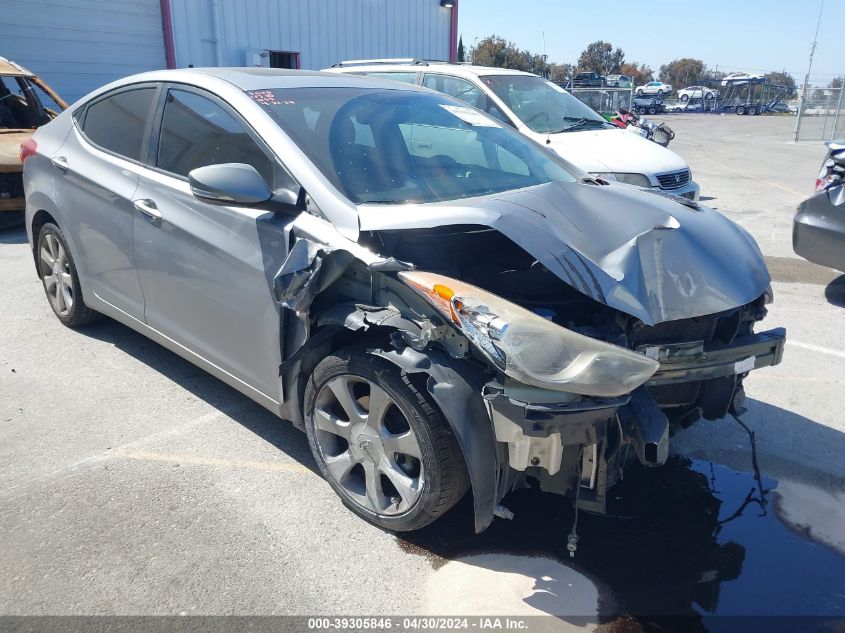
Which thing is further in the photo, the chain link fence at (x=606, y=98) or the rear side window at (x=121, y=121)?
the chain link fence at (x=606, y=98)

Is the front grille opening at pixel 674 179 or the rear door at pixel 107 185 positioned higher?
the rear door at pixel 107 185

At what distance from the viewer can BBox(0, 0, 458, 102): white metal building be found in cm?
1366

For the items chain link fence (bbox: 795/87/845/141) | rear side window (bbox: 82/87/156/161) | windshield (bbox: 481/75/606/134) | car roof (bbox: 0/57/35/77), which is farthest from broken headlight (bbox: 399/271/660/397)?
chain link fence (bbox: 795/87/845/141)

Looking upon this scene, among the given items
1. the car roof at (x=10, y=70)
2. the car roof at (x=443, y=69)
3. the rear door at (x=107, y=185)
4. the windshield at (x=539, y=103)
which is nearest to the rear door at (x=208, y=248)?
the rear door at (x=107, y=185)

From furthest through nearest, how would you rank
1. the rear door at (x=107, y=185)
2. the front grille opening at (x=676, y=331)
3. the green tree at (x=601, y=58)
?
1. the green tree at (x=601, y=58)
2. the rear door at (x=107, y=185)
3. the front grille opening at (x=676, y=331)

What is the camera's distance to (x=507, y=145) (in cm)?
411

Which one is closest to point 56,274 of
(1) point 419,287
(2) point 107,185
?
(2) point 107,185

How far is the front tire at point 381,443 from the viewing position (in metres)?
2.76

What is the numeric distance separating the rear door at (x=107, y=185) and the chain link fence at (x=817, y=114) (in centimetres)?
2542

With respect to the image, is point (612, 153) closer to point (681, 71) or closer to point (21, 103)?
point (21, 103)

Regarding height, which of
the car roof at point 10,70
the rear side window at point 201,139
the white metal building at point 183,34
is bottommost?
the rear side window at point 201,139

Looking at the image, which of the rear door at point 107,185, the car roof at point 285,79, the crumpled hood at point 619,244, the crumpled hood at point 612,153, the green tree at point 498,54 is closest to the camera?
the crumpled hood at point 619,244

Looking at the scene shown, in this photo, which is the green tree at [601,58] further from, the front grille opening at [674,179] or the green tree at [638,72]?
the front grille opening at [674,179]

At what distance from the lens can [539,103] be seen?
A: 9.02m
